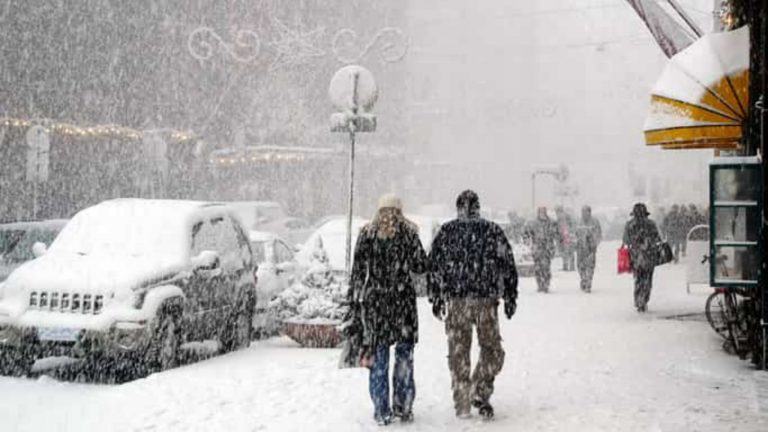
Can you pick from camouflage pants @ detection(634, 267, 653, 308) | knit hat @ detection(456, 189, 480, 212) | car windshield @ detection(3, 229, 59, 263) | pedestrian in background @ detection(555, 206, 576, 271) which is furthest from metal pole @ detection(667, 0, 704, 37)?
pedestrian in background @ detection(555, 206, 576, 271)

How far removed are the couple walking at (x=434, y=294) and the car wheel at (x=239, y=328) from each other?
4.09 metres

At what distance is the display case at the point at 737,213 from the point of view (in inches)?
358

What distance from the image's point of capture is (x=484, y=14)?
243 ft

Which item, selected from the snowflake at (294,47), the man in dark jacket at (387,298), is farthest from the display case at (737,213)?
the snowflake at (294,47)

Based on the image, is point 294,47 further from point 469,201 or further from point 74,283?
point 469,201

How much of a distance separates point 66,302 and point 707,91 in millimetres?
7134

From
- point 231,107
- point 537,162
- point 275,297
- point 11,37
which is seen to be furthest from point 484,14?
point 275,297

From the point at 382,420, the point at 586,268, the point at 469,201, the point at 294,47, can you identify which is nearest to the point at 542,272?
the point at 586,268

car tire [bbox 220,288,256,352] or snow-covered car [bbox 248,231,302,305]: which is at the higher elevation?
Answer: snow-covered car [bbox 248,231,302,305]

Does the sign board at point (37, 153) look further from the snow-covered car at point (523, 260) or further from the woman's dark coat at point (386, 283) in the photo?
the woman's dark coat at point (386, 283)

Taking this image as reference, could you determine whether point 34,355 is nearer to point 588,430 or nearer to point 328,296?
point 328,296

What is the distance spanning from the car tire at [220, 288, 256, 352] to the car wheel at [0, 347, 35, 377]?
7.19ft

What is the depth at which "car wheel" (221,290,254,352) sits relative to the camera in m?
11.4

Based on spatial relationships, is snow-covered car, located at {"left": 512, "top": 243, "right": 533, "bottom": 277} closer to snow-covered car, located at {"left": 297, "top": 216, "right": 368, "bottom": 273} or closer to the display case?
snow-covered car, located at {"left": 297, "top": 216, "right": 368, "bottom": 273}
